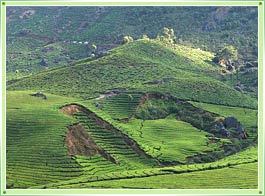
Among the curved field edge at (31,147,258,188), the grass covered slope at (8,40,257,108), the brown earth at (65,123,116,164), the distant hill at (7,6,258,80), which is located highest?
the distant hill at (7,6,258,80)

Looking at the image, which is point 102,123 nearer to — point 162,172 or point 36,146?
point 36,146

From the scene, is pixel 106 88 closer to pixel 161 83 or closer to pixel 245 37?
pixel 161 83

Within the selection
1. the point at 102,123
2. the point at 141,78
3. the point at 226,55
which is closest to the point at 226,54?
the point at 226,55

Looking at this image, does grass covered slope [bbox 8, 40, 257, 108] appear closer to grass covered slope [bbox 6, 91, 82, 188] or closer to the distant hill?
grass covered slope [bbox 6, 91, 82, 188]

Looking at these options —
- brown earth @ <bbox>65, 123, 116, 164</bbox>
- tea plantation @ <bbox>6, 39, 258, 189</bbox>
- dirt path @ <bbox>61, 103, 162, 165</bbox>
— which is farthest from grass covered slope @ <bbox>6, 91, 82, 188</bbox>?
dirt path @ <bbox>61, 103, 162, 165</bbox>

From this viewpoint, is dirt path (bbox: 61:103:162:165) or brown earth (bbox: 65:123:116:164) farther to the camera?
dirt path (bbox: 61:103:162:165)

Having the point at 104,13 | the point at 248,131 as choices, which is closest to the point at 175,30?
the point at 104,13

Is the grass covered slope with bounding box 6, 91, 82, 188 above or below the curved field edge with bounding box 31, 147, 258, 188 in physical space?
above
